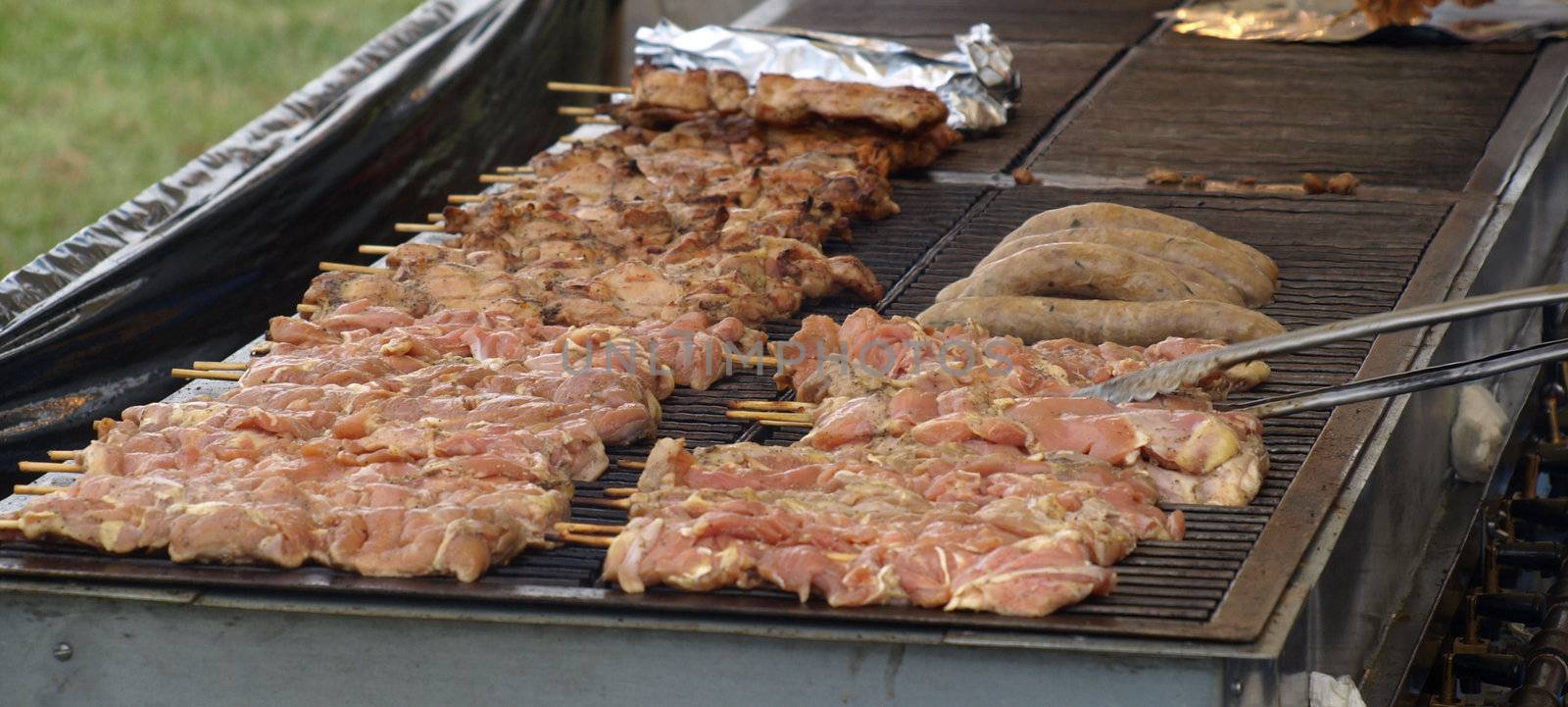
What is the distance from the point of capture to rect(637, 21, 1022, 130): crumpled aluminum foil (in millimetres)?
8461

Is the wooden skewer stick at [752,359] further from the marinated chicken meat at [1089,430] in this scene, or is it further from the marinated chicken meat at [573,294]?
the marinated chicken meat at [1089,430]

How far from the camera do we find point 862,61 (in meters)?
8.63

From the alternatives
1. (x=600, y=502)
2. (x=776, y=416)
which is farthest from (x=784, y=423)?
(x=600, y=502)

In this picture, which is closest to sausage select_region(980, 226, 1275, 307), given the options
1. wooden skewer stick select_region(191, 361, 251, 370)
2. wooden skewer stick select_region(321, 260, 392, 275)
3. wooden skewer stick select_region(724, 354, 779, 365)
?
wooden skewer stick select_region(724, 354, 779, 365)

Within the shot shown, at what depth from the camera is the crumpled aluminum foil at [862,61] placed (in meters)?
8.46

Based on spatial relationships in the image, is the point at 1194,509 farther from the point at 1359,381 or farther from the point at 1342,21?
the point at 1342,21

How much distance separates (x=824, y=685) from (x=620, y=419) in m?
1.29

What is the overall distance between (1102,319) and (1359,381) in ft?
3.63

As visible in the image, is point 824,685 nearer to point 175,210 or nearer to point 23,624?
point 23,624

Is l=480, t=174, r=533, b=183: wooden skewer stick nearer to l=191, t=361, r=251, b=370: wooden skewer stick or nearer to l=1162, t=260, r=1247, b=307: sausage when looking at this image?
l=191, t=361, r=251, b=370: wooden skewer stick

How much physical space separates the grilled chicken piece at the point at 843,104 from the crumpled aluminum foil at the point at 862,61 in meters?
0.61

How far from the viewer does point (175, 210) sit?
25.0ft

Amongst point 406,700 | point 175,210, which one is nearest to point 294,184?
point 175,210

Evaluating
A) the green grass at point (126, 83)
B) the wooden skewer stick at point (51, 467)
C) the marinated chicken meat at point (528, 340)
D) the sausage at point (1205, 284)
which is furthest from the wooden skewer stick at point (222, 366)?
the green grass at point (126, 83)
